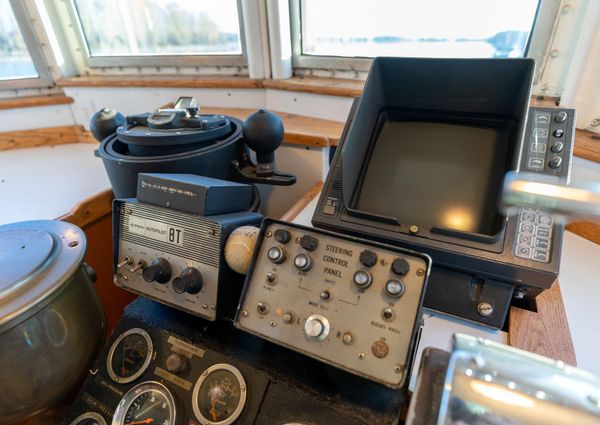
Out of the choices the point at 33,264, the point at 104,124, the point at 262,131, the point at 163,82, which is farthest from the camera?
the point at 163,82

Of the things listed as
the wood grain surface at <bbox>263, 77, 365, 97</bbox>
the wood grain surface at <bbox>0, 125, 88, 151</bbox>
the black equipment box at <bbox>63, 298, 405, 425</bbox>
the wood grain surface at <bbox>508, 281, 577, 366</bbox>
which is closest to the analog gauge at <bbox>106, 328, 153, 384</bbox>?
the black equipment box at <bbox>63, 298, 405, 425</bbox>

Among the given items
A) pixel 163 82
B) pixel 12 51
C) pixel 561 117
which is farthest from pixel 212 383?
pixel 12 51

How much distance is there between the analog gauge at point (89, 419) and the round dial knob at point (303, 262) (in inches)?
15.5

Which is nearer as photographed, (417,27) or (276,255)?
(276,255)

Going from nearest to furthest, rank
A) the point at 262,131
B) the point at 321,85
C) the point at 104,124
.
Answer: the point at 262,131 → the point at 104,124 → the point at 321,85

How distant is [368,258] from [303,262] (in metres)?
0.09

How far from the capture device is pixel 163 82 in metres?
1.43

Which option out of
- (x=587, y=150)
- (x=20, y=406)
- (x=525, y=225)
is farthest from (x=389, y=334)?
(x=587, y=150)

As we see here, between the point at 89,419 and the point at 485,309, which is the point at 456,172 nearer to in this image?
the point at 485,309

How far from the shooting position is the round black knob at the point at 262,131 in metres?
0.78

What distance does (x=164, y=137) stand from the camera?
0.72 m

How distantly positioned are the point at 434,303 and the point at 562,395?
0.29 meters

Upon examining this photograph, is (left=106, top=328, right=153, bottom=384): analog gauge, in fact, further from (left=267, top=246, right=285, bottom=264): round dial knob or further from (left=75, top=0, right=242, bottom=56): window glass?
(left=75, top=0, right=242, bottom=56): window glass

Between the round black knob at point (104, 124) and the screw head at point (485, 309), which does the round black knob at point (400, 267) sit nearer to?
the screw head at point (485, 309)
